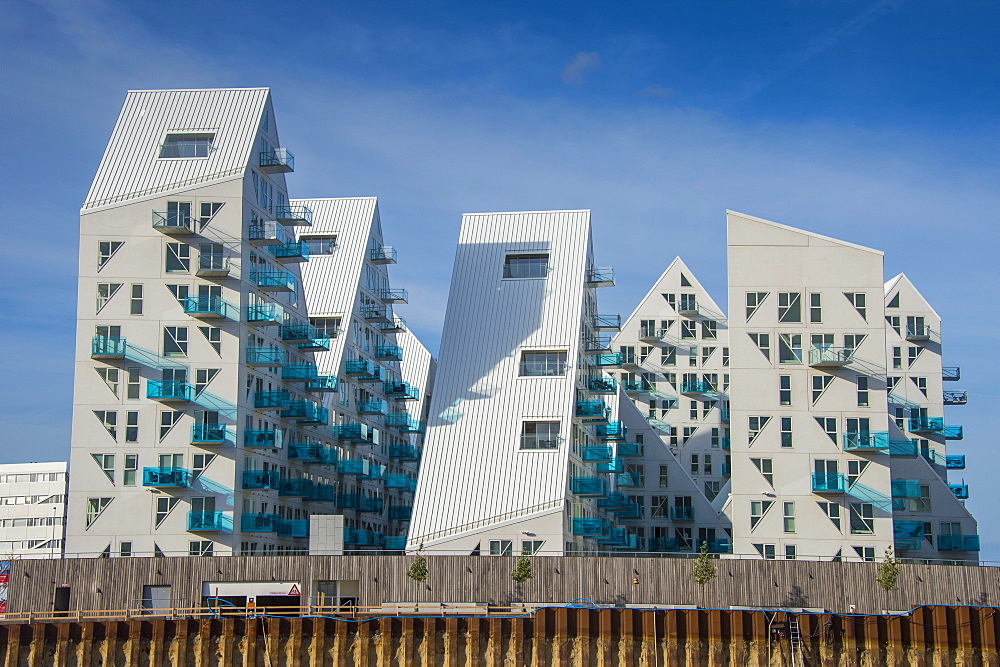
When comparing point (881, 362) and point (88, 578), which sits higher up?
point (881, 362)

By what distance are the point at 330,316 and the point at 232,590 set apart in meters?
36.1

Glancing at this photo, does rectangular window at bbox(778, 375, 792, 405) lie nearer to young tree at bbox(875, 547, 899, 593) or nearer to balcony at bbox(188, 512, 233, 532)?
young tree at bbox(875, 547, 899, 593)

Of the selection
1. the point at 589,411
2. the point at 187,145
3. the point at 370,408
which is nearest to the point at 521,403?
the point at 589,411

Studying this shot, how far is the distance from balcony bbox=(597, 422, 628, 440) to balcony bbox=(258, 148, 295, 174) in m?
29.2

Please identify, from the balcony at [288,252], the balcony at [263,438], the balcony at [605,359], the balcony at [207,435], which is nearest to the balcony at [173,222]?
the balcony at [288,252]

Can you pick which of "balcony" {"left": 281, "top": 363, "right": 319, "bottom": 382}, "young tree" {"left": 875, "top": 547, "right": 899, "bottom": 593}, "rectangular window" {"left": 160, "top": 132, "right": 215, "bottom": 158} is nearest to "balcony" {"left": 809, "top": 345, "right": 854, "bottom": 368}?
"young tree" {"left": 875, "top": 547, "right": 899, "bottom": 593}

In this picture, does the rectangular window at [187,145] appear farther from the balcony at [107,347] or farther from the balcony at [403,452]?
the balcony at [403,452]

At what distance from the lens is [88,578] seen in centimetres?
6500

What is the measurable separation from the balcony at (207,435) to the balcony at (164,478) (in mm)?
2051

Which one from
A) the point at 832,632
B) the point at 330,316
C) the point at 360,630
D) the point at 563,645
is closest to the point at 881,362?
the point at 832,632

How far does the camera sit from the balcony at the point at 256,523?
7438 cm

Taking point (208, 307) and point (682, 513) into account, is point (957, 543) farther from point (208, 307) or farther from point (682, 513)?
point (208, 307)

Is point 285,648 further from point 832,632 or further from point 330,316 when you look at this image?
point 330,316

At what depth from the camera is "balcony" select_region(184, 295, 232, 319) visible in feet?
243
